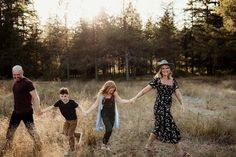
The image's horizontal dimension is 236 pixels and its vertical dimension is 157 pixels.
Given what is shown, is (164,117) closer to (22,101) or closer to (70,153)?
(70,153)

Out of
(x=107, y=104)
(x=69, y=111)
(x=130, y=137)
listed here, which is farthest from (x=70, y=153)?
(x=130, y=137)

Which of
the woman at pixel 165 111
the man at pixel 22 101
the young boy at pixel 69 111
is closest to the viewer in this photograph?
the man at pixel 22 101

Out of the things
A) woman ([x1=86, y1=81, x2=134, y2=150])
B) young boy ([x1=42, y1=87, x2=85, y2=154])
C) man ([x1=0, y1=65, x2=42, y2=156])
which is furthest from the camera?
woman ([x1=86, y1=81, x2=134, y2=150])

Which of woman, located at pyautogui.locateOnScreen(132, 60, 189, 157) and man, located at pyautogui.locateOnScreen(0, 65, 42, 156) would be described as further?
woman, located at pyautogui.locateOnScreen(132, 60, 189, 157)

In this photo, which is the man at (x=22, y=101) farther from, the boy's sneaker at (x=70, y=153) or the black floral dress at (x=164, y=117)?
the black floral dress at (x=164, y=117)

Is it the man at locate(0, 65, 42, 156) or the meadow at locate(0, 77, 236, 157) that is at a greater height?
the man at locate(0, 65, 42, 156)

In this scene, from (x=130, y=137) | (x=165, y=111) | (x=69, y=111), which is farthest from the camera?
(x=130, y=137)

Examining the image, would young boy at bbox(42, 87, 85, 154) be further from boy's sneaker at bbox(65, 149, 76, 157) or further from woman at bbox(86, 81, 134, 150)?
woman at bbox(86, 81, 134, 150)

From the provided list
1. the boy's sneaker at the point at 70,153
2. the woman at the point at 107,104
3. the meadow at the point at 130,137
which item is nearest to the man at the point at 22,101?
the meadow at the point at 130,137

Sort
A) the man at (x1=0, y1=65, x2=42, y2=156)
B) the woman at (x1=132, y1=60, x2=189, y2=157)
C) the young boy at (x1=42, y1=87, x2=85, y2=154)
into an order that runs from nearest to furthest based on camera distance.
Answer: the man at (x1=0, y1=65, x2=42, y2=156) < the woman at (x1=132, y1=60, x2=189, y2=157) < the young boy at (x1=42, y1=87, x2=85, y2=154)

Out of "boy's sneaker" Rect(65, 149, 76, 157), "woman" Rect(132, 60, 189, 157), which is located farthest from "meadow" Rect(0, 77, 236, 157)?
"woman" Rect(132, 60, 189, 157)

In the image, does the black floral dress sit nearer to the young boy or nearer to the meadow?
the meadow

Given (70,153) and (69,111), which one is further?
(69,111)

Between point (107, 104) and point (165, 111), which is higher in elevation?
point (107, 104)
